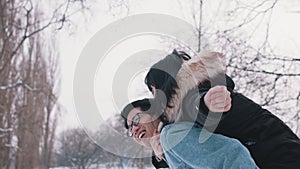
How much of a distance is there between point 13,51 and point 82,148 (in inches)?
117

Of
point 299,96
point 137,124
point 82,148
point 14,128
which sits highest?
point 137,124

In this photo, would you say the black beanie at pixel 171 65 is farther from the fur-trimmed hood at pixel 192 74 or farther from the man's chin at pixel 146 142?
the man's chin at pixel 146 142

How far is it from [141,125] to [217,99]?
0.71ft

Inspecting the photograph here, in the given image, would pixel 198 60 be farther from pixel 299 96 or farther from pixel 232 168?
pixel 299 96

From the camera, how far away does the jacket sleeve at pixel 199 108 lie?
545 mm

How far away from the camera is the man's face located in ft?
2.31

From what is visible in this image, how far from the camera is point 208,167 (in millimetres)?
537

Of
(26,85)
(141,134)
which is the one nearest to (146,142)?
(141,134)

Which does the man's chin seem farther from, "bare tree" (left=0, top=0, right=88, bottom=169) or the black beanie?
"bare tree" (left=0, top=0, right=88, bottom=169)

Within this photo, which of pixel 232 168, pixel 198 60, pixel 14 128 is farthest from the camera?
pixel 14 128

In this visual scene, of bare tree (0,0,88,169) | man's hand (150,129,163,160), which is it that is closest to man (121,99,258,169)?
man's hand (150,129,163,160)

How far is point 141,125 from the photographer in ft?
2.36

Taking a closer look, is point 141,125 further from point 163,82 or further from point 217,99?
point 217,99

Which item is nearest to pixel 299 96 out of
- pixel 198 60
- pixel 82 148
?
pixel 198 60
